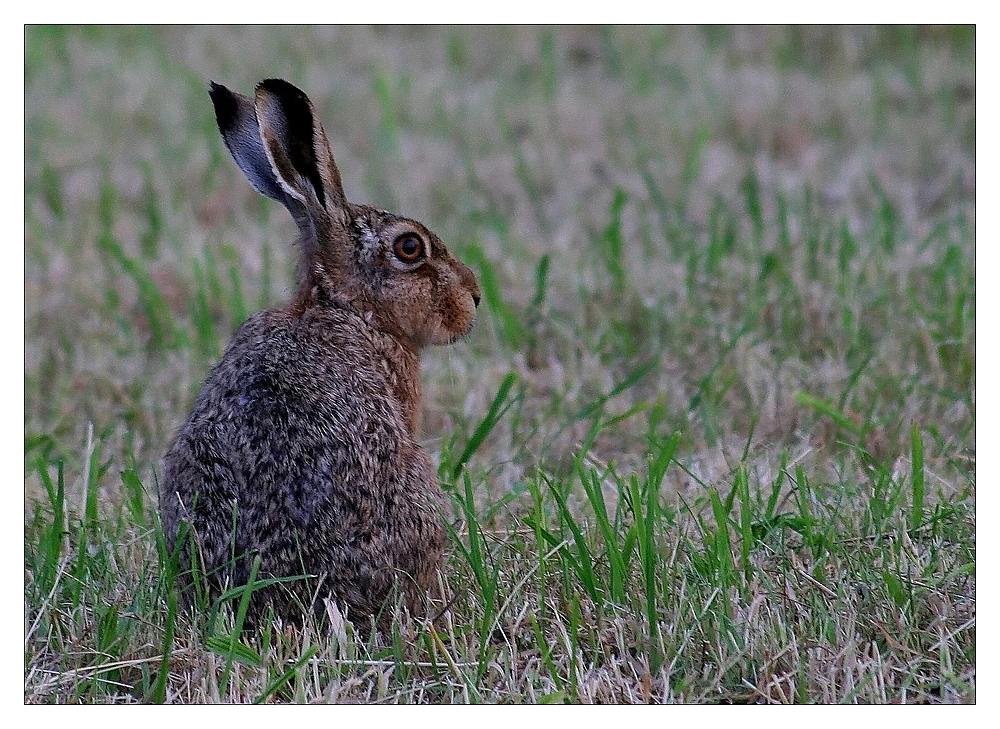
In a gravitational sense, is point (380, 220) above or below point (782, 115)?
below

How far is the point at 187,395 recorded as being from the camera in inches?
191

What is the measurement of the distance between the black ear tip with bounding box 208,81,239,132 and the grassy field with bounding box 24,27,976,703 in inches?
40.6

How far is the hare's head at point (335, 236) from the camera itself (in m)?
3.40

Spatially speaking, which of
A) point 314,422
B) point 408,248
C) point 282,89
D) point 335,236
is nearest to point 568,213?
point 408,248

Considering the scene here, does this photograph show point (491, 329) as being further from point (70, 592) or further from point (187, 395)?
point (70, 592)

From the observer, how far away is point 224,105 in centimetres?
353

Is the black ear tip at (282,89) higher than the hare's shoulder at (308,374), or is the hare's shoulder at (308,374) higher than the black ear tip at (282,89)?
the black ear tip at (282,89)

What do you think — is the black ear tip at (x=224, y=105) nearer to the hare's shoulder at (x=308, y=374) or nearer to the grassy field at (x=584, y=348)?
the hare's shoulder at (x=308, y=374)

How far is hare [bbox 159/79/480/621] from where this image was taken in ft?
10.2

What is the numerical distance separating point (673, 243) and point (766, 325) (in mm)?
791

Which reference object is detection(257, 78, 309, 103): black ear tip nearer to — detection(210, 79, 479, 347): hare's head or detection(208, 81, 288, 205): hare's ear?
detection(210, 79, 479, 347): hare's head

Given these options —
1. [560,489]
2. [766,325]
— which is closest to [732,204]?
[766,325]

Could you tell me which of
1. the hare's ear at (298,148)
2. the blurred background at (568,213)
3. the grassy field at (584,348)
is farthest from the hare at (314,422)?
the blurred background at (568,213)

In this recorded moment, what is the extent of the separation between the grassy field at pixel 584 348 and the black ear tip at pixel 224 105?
3.38 ft
